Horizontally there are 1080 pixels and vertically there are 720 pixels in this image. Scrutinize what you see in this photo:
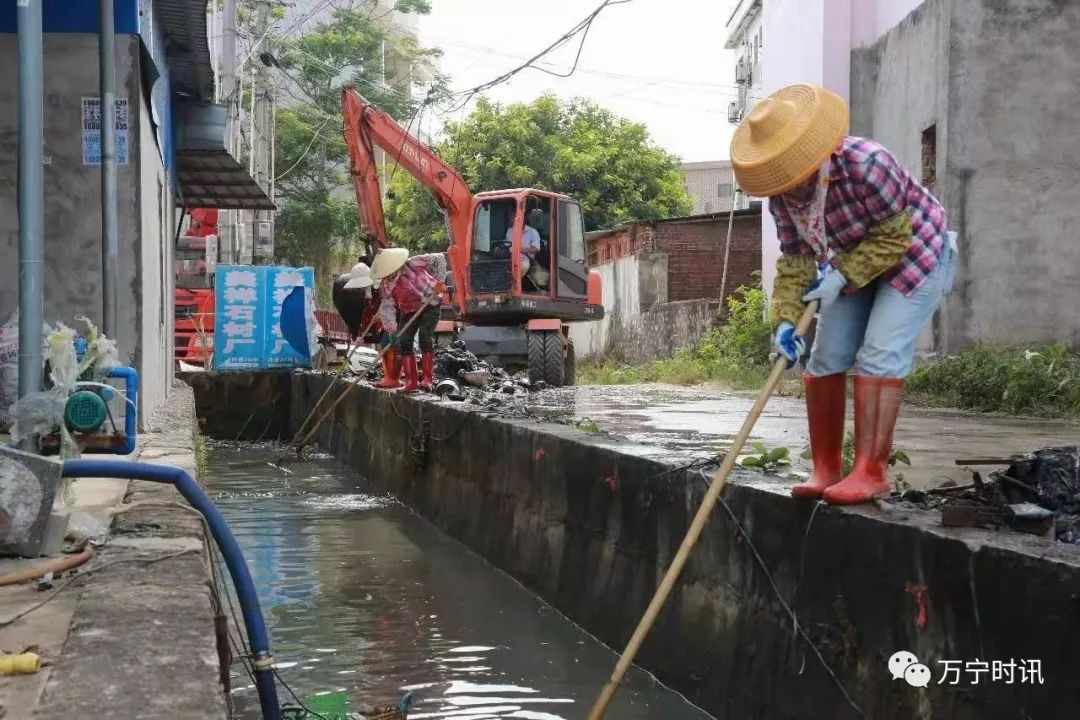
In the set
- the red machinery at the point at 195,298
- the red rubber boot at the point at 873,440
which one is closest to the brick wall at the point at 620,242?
the red machinery at the point at 195,298

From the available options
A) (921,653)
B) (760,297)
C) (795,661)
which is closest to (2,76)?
(795,661)

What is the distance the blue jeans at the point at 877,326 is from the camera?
456 centimetres

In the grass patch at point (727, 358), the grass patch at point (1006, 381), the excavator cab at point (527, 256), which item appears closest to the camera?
the grass patch at point (1006, 381)

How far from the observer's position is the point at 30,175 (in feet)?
18.6

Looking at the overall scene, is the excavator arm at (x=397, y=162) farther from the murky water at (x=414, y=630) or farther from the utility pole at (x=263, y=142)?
the utility pole at (x=263, y=142)

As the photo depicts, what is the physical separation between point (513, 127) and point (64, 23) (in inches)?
989

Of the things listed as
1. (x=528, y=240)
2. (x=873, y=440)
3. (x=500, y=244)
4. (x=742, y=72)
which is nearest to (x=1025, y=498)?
(x=873, y=440)

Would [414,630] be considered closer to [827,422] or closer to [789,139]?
[827,422]

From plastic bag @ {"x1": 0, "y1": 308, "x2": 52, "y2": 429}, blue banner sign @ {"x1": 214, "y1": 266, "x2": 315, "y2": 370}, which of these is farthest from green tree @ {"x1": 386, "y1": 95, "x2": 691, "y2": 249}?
plastic bag @ {"x1": 0, "y1": 308, "x2": 52, "y2": 429}

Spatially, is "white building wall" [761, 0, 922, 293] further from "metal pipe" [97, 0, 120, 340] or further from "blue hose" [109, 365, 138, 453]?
"blue hose" [109, 365, 138, 453]

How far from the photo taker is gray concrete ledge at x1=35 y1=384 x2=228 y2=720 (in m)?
2.90

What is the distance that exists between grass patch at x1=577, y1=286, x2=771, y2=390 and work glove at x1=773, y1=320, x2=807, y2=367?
1390cm

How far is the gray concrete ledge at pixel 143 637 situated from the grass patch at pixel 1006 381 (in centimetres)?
816

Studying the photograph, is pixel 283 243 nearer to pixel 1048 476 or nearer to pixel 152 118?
pixel 152 118
